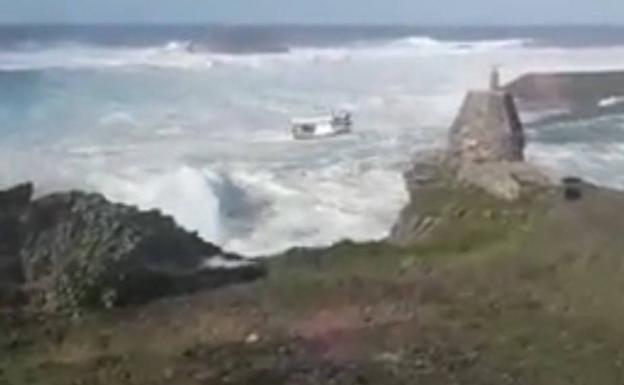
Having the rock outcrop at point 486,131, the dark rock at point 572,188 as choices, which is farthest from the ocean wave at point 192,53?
the dark rock at point 572,188

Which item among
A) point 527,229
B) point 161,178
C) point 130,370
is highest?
point 161,178

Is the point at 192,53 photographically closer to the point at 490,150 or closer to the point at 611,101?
the point at 490,150

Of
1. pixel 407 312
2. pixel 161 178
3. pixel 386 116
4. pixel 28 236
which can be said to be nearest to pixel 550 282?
pixel 407 312

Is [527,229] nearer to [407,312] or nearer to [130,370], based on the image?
[407,312]

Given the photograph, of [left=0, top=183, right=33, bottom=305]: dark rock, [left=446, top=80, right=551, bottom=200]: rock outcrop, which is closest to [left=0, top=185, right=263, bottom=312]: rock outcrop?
[left=0, top=183, right=33, bottom=305]: dark rock

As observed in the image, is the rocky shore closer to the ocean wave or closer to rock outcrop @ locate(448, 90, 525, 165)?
rock outcrop @ locate(448, 90, 525, 165)

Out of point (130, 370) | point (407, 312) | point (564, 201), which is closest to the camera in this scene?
point (130, 370)
